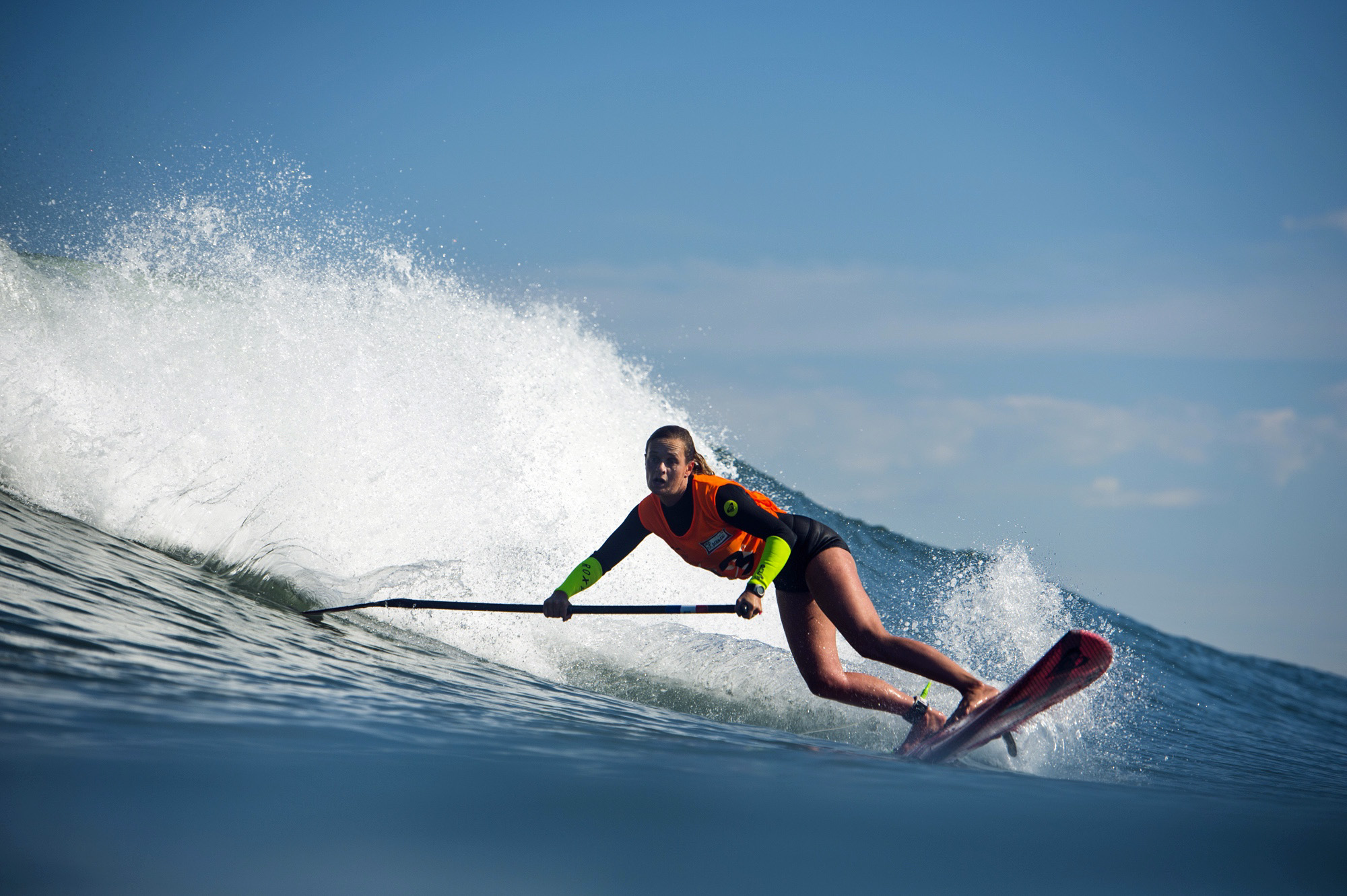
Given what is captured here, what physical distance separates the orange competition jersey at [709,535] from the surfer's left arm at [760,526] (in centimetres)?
4

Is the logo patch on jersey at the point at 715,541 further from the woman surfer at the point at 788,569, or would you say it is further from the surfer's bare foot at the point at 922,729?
the surfer's bare foot at the point at 922,729

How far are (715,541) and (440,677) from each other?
1.26 metres

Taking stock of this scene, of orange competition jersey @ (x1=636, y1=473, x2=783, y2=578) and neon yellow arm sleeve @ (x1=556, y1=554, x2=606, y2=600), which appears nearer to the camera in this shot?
orange competition jersey @ (x1=636, y1=473, x2=783, y2=578)

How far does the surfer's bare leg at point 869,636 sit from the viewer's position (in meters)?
3.46

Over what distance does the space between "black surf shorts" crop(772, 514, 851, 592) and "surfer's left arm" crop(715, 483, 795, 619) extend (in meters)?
0.11

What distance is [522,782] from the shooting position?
2.05 meters

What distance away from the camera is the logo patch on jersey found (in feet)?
11.7

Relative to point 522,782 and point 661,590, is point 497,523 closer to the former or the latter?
point 661,590

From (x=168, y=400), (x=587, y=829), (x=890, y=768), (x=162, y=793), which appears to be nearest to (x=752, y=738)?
(x=890, y=768)

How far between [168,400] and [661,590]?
149 inches

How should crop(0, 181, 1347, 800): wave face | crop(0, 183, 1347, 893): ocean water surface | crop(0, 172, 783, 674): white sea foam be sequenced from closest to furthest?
1. crop(0, 183, 1347, 893): ocean water surface
2. crop(0, 181, 1347, 800): wave face
3. crop(0, 172, 783, 674): white sea foam

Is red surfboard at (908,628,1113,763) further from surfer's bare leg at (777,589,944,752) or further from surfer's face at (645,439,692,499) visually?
surfer's face at (645,439,692,499)

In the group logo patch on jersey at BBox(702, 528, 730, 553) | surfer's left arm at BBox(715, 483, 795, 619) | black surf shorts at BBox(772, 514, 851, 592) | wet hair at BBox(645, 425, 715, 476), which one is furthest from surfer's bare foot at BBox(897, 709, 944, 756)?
wet hair at BBox(645, 425, 715, 476)

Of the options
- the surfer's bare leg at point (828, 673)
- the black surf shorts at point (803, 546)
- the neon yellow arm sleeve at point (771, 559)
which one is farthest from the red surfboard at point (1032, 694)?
the neon yellow arm sleeve at point (771, 559)
